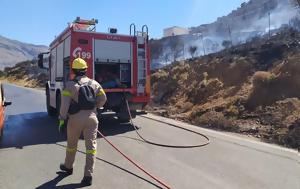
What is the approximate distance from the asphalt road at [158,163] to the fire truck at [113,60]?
1.27 metres

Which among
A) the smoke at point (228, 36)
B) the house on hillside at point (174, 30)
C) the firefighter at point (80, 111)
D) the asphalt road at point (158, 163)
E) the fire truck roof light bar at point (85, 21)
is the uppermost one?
the house on hillside at point (174, 30)

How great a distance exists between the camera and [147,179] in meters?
6.57

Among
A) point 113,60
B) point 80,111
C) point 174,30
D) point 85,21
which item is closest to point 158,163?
point 80,111

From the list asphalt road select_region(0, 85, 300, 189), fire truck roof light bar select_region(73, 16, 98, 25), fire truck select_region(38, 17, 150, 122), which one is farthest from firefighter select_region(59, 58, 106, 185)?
fire truck roof light bar select_region(73, 16, 98, 25)

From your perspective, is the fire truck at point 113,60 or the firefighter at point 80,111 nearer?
the firefighter at point 80,111

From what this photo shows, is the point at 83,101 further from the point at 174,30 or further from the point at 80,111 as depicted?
the point at 174,30

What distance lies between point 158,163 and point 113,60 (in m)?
5.30

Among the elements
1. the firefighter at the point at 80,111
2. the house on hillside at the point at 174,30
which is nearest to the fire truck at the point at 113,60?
the firefighter at the point at 80,111

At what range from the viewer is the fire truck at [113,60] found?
11.8 m

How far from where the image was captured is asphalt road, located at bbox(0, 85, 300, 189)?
6.45m

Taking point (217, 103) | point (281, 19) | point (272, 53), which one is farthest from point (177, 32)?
point (217, 103)

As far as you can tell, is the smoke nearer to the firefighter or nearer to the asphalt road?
the asphalt road

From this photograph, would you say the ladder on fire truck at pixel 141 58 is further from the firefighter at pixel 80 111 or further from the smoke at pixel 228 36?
the smoke at pixel 228 36

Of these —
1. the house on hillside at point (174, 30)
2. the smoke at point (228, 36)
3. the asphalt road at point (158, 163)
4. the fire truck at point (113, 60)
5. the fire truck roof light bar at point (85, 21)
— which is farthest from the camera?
the house on hillside at point (174, 30)
